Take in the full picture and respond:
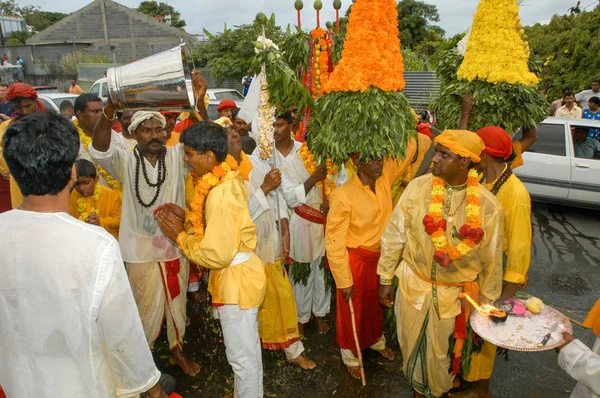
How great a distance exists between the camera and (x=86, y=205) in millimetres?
4008

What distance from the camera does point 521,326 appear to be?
2621mm

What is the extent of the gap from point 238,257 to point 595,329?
7.10 ft

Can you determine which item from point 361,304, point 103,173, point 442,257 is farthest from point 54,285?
point 103,173

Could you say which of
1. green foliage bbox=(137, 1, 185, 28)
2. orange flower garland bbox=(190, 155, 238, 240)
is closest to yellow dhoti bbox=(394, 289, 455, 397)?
orange flower garland bbox=(190, 155, 238, 240)

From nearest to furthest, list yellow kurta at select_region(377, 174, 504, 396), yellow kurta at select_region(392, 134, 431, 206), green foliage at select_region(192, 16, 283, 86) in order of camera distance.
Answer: yellow kurta at select_region(377, 174, 504, 396) → yellow kurta at select_region(392, 134, 431, 206) → green foliage at select_region(192, 16, 283, 86)

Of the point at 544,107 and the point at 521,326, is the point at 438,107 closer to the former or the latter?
the point at 544,107

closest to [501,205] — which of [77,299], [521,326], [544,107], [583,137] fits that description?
[521,326]

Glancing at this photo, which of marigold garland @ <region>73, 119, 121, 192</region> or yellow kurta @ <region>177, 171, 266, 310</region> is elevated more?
marigold garland @ <region>73, 119, 121, 192</region>

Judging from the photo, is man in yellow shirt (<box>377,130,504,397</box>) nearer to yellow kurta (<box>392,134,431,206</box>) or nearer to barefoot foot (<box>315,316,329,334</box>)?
barefoot foot (<box>315,316,329,334</box>)

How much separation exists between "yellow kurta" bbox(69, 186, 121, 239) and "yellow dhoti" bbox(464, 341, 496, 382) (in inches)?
132

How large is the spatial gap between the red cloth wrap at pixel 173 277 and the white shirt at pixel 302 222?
117cm

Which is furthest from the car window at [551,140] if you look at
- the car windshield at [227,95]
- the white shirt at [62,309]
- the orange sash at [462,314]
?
the car windshield at [227,95]

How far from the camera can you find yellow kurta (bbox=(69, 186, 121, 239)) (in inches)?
160

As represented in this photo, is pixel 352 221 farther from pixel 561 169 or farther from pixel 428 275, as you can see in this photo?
pixel 561 169
